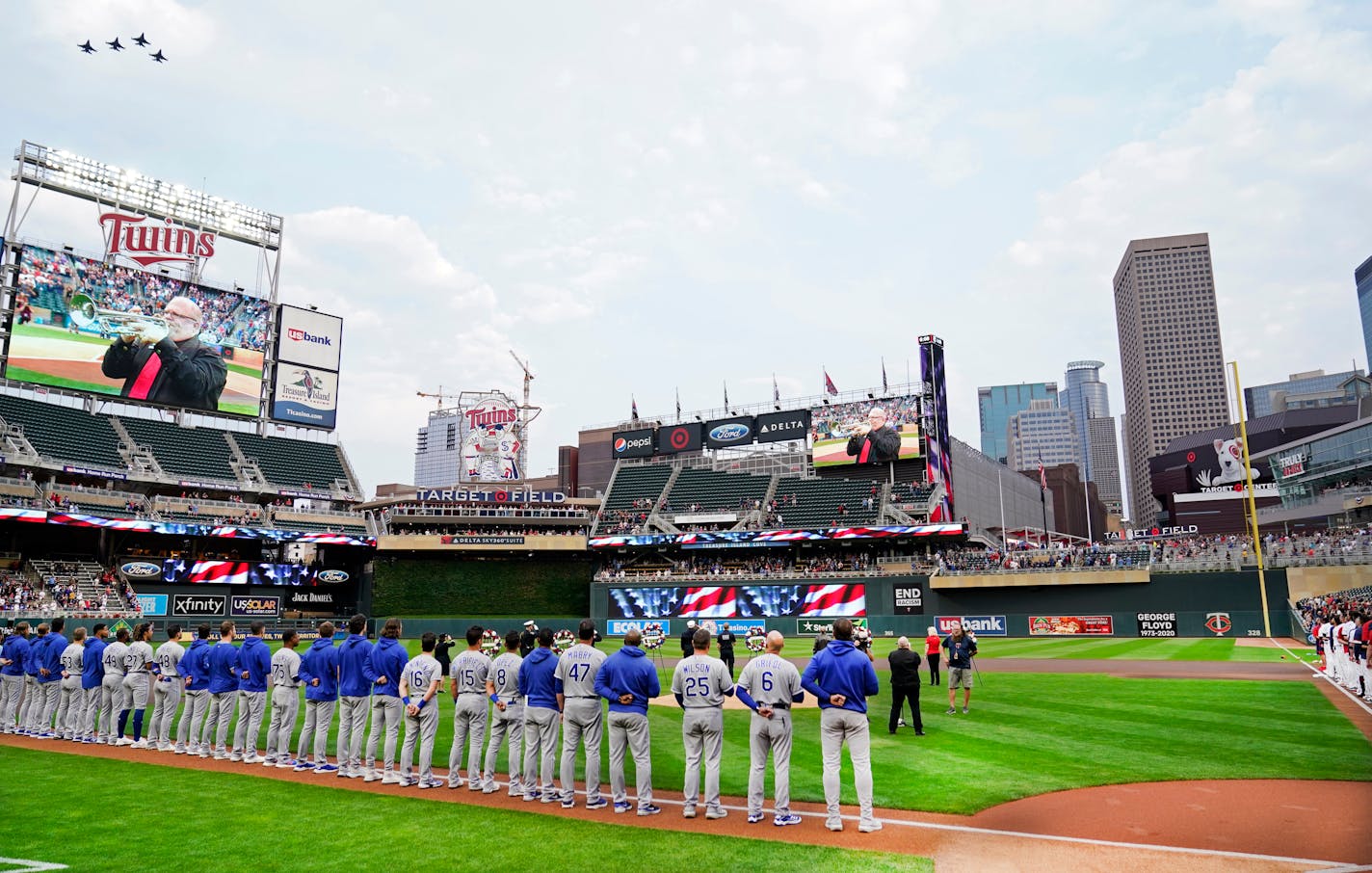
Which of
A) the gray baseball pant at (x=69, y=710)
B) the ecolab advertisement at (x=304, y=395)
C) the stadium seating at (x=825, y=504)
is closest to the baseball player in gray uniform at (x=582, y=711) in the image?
the gray baseball pant at (x=69, y=710)

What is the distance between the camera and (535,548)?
60719 mm

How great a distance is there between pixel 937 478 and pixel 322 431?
154 ft

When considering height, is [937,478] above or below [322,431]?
below

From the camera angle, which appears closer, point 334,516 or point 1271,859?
point 1271,859

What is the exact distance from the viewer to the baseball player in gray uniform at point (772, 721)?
8.91 metres

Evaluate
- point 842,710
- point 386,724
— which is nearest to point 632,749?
point 842,710

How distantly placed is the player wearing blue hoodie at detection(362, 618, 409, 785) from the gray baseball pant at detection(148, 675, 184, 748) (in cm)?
480

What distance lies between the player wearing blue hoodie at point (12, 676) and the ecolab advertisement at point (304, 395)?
161 ft

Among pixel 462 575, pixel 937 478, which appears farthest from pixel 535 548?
pixel 937 478

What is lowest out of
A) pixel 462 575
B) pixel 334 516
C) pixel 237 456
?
pixel 462 575

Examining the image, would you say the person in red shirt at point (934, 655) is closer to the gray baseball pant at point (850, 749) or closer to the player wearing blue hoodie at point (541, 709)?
the gray baseball pant at point (850, 749)

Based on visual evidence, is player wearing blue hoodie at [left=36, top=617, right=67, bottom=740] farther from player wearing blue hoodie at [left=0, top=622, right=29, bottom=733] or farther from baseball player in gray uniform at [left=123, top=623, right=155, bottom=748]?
baseball player in gray uniform at [left=123, top=623, right=155, bottom=748]

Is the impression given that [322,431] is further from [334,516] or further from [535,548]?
[535,548]

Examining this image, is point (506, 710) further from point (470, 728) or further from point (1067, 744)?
point (1067, 744)
